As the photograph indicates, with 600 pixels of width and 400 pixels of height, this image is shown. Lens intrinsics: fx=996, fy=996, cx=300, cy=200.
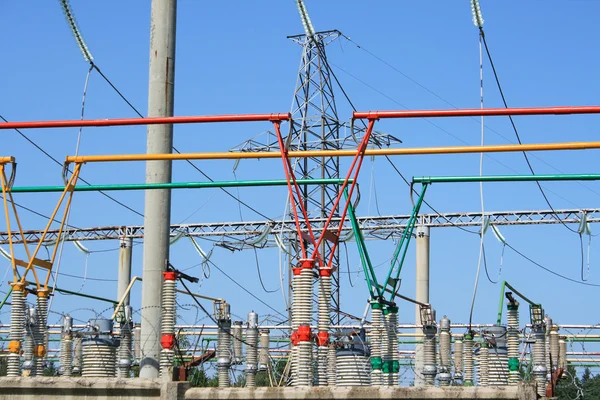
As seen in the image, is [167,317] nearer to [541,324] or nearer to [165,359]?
[165,359]

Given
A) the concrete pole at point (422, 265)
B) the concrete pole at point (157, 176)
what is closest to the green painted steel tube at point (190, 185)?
the concrete pole at point (157, 176)

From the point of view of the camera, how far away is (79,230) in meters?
43.2

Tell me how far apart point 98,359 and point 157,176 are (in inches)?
128

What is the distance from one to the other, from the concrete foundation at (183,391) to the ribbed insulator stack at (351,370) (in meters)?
1.67

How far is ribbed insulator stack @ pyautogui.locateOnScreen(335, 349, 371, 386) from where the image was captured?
13.6 metres

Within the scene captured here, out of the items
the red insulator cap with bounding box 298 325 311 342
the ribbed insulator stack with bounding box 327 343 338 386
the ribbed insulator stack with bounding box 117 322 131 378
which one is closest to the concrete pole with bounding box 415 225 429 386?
the ribbed insulator stack with bounding box 327 343 338 386

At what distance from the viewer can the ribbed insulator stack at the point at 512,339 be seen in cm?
1705

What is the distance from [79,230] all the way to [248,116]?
99.3 feet

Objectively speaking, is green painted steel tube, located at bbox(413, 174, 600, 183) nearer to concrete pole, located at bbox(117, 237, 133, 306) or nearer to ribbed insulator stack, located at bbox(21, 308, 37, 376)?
ribbed insulator stack, located at bbox(21, 308, 37, 376)

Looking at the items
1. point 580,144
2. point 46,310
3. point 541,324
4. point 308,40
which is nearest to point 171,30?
point 46,310

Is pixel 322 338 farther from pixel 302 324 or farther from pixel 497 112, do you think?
pixel 497 112

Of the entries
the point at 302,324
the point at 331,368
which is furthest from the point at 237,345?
the point at 302,324

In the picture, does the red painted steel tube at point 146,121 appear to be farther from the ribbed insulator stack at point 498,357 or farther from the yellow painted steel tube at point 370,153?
the ribbed insulator stack at point 498,357

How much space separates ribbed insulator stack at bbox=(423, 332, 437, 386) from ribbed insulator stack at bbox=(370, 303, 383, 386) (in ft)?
3.94
